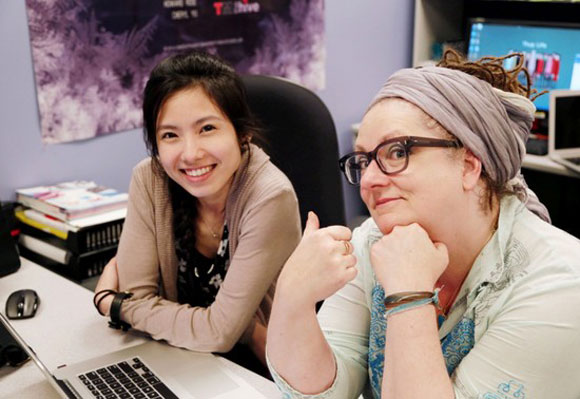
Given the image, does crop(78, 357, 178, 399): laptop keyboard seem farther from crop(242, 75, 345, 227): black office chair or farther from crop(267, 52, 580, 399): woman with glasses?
crop(242, 75, 345, 227): black office chair

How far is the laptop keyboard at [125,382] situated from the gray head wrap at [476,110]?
2.12 feet

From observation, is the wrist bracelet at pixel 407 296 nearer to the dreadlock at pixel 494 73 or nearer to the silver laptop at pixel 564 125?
the dreadlock at pixel 494 73

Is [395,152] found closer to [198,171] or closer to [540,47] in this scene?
[198,171]

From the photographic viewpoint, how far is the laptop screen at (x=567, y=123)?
2.73m

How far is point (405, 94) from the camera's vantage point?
1036 mm

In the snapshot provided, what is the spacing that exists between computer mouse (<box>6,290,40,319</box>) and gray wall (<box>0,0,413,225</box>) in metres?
0.60

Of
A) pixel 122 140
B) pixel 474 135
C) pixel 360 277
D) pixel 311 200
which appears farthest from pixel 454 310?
pixel 122 140

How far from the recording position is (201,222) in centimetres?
169

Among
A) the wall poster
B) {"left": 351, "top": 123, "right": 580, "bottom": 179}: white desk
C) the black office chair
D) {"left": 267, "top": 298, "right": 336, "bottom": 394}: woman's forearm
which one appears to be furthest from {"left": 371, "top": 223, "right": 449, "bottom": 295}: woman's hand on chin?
{"left": 351, "top": 123, "right": 580, "bottom": 179}: white desk

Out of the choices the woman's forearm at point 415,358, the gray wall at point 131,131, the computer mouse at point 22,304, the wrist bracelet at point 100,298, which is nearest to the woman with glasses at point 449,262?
the woman's forearm at point 415,358

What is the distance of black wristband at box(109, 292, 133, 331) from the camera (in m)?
1.49

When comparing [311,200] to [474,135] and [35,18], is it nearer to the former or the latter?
[474,135]

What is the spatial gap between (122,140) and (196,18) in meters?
0.53

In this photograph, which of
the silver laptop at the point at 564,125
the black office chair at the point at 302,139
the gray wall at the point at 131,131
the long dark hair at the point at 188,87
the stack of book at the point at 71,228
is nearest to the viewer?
the long dark hair at the point at 188,87
